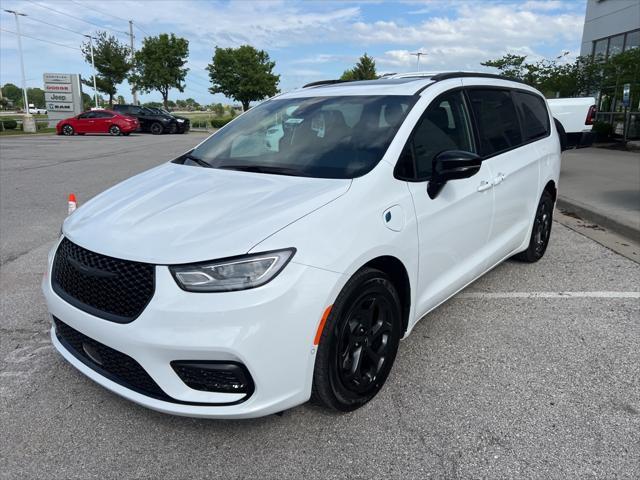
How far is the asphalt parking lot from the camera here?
94.5 inches

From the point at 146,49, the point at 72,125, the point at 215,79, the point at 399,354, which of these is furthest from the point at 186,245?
the point at 215,79

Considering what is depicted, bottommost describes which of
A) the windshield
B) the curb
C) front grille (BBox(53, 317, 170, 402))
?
the curb

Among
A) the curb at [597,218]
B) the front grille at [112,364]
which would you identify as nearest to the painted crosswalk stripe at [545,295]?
the curb at [597,218]

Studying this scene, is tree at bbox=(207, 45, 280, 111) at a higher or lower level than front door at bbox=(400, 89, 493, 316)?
higher

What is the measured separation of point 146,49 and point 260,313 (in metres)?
49.6

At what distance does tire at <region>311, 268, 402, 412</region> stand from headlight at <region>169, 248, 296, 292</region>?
0.41 metres

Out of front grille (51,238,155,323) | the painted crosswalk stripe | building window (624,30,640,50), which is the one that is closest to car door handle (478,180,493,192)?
the painted crosswalk stripe

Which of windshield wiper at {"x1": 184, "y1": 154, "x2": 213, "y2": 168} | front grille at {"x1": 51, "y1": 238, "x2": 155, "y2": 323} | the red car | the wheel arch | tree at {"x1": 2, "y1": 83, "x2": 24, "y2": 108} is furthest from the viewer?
tree at {"x1": 2, "y1": 83, "x2": 24, "y2": 108}

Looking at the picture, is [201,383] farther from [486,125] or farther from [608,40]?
[608,40]

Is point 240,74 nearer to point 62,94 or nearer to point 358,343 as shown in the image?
point 62,94

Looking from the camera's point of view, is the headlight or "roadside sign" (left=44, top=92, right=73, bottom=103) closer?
the headlight

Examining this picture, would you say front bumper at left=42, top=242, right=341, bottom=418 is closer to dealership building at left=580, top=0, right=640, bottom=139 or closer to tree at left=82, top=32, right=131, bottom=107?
dealership building at left=580, top=0, right=640, bottom=139

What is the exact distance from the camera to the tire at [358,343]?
8.16 ft

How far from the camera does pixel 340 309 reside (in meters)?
2.47
